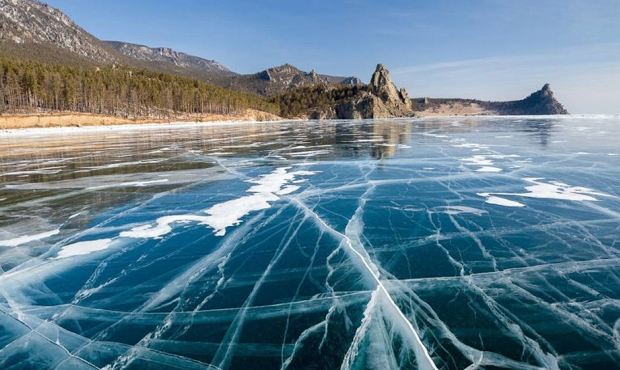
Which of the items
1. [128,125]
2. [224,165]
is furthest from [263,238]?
[128,125]

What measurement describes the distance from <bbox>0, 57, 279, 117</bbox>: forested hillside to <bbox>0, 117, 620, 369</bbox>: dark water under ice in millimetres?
77754

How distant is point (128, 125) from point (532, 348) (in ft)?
277

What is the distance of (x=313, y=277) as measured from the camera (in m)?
6.62

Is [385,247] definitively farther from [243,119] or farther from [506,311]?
[243,119]

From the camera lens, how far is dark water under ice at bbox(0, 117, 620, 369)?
4598 millimetres

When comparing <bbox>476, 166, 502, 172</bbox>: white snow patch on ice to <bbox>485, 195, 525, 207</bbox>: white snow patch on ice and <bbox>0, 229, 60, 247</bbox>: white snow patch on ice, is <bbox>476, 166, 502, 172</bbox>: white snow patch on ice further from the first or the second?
<bbox>0, 229, 60, 247</bbox>: white snow patch on ice

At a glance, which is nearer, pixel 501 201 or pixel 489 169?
pixel 501 201

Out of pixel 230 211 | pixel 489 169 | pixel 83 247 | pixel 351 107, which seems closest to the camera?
pixel 83 247

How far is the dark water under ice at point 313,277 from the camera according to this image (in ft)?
15.1

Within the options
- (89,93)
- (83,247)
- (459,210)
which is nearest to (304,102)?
(89,93)

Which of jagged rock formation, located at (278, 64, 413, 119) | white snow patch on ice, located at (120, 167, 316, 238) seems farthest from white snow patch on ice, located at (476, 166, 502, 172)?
jagged rock formation, located at (278, 64, 413, 119)

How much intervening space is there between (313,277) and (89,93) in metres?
96.1

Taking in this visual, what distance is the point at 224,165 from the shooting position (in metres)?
20.7

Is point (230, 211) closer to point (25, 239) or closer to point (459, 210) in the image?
point (25, 239)
